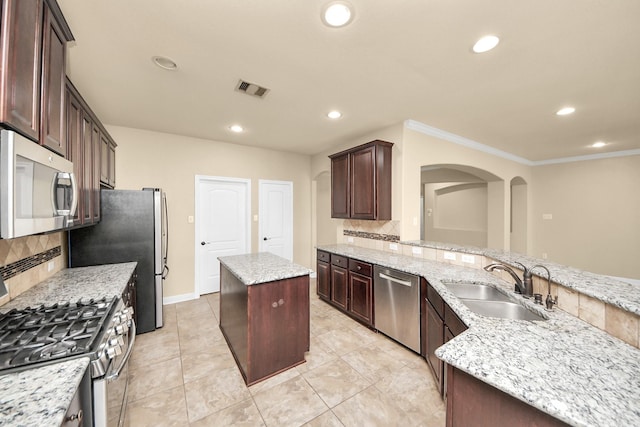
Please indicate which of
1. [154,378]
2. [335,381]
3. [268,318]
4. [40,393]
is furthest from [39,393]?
[335,381]

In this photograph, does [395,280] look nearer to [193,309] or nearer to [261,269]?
[261,269]

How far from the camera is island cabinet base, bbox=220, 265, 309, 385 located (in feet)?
6.61

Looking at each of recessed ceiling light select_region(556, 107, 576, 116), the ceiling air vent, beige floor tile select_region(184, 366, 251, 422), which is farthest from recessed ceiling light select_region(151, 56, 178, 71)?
recessed ceiling light select_region(556, 107, 576, 116)

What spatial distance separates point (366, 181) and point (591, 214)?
5.44 meters

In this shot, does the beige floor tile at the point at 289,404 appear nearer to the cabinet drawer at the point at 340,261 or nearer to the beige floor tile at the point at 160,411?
the beige floor tile at the point at 160,411

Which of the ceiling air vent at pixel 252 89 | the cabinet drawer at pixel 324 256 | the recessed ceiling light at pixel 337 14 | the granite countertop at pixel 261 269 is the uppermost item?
the ceiling air vent at pixel 252 89

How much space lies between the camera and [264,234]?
4.73m

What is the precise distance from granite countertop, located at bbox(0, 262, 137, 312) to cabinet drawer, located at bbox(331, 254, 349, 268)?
2366 mm

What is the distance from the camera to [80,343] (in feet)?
3.62

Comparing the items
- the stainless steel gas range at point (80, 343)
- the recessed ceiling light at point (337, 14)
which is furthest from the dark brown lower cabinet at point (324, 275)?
the recessed ceiling light at point (337, 14)

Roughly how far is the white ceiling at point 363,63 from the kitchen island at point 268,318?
1.82 m

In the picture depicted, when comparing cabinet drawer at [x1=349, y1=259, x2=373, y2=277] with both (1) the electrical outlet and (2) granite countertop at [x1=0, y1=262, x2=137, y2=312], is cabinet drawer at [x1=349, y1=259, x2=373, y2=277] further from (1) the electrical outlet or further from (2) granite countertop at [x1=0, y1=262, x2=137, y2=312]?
(2) granite countertop at [x1=0, y1=262, x2=137, y2=312]

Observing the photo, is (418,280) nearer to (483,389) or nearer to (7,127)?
(483,389)

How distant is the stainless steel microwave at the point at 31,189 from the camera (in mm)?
840
